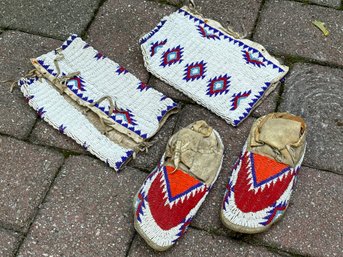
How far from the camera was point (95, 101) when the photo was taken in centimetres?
215

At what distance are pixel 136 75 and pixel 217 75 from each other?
34 centimetres

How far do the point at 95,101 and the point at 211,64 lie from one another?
0.50 meters

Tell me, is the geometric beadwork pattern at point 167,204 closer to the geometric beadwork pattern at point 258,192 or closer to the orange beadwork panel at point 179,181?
the orange beadwork panel at point 179,181

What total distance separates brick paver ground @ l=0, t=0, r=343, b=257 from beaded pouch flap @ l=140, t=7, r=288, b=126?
5 cm

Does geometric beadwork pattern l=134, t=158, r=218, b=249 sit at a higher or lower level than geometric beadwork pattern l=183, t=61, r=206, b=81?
lower

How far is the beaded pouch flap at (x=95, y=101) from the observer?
6.79 ft

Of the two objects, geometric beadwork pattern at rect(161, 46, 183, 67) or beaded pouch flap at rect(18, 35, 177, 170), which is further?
geometric beadwork pattern at rect(161, 46, 183, 67)

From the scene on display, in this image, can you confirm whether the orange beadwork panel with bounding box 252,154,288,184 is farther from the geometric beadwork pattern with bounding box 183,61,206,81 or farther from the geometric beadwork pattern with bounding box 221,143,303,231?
the geometric beadwork pattern with bounding box 183,61,206,81

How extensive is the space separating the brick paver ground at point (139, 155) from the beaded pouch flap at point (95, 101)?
5cm

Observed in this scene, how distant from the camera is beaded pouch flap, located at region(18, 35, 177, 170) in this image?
6.79ft

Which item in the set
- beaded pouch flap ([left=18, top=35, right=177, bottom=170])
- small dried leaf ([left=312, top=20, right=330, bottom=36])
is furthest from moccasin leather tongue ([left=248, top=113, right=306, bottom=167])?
small dried leaf ([left=312, top=20, right=330, bottom=36])

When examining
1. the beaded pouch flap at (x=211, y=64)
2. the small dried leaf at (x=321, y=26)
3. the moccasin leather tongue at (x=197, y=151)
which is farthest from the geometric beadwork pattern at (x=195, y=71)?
the small dried leaf at (x=321, y=26)

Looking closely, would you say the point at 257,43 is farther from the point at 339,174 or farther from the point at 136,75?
the point at 339,174

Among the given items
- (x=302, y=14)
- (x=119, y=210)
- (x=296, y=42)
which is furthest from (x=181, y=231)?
(x=302, y=14)
